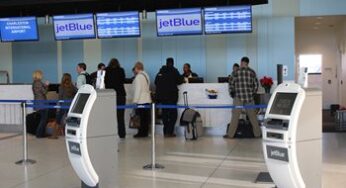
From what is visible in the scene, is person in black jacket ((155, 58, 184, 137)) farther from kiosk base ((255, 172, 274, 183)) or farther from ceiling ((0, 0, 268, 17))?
kiosk base ((255, 172, 274, 183))

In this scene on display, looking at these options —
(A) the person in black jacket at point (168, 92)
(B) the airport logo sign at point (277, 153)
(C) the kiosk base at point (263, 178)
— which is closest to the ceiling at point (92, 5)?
(A) the person in black jacket at point (168, 92)

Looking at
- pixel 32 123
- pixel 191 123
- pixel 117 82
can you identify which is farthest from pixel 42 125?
pixel 191 123

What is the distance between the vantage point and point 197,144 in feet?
28.5

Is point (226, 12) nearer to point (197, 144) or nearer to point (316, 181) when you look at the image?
point (197, 144)

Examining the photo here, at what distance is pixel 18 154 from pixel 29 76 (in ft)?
18.3

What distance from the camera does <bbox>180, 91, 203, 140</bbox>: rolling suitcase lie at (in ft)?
30.4

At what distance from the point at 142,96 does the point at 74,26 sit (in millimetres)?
2430

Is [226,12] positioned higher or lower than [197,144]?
higher

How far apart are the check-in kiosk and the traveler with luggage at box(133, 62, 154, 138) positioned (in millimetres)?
4325

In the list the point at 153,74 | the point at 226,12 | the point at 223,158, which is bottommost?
the point at 223,158

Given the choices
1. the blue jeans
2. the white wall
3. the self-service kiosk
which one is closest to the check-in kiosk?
the self-service kiosk

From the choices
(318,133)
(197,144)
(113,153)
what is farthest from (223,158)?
(318,133)

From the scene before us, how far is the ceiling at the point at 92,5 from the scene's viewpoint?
10125 mm

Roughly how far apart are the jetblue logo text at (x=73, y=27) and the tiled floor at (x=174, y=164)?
2692 millimetres
